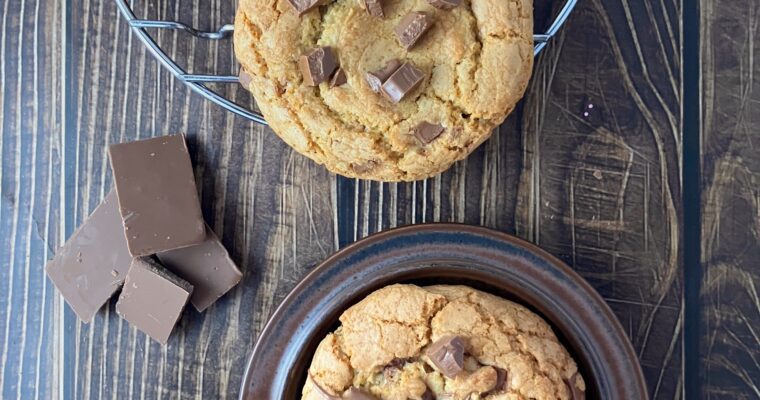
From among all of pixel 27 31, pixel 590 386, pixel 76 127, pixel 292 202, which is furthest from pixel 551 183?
pixel 27 31

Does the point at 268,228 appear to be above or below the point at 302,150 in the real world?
below

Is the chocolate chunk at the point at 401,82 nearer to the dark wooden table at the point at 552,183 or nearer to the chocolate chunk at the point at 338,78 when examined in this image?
the chocolate chunk at the point at 338,78

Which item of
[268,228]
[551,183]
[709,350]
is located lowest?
[709,350]

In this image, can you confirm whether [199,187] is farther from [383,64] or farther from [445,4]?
[445,4]

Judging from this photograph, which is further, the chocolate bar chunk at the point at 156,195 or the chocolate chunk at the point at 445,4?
the chocolate bar chunk at the point at 156,195

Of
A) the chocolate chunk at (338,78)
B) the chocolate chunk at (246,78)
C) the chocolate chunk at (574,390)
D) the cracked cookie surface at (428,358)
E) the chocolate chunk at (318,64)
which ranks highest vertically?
the chocolate chunk at (318,64)

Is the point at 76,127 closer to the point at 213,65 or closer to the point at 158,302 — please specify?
the point at 213,65

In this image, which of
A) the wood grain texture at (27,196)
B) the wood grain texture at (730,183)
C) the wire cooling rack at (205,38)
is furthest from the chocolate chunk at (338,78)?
the wood grain texture at (730,183)

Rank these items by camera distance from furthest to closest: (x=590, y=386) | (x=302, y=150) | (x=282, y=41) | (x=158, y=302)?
1. (x=158, y=302)
2. (x=590, y=386)
3. (x=302, y=150)
4. (x=282, y=41)
